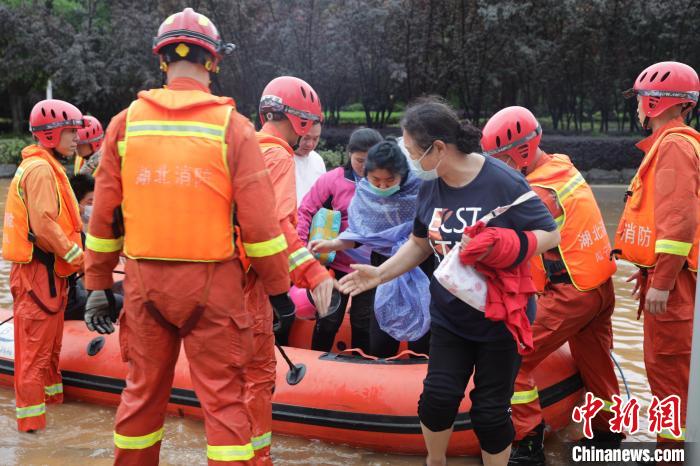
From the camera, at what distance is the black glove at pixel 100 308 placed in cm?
351

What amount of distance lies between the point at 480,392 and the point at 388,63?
808 inches

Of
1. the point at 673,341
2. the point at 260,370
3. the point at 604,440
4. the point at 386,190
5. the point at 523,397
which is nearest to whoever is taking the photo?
the point at 260,370

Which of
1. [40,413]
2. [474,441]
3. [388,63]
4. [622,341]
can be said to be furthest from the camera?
[388,63]

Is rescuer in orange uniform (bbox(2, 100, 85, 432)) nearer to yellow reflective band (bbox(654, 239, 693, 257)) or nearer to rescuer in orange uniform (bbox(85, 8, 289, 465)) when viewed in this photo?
rescuer in orange uniform (bbox(85, 8, 289, 465))

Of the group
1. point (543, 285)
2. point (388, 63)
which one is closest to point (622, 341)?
point (543, 285)

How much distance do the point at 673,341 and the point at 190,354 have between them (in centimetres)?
249

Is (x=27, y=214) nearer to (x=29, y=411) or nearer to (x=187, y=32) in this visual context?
(x=29, y=411)

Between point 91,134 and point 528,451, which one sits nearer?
point 528,451

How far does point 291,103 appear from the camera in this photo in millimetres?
4336

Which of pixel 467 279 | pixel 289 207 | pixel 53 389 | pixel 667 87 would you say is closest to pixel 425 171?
pixel 467 279

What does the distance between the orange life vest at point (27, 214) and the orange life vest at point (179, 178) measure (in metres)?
1.96

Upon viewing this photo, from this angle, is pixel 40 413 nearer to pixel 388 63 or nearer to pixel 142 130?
pixel 142 130

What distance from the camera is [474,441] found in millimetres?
4582

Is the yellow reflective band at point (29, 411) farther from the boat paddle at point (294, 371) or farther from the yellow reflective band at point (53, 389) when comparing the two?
the boat paddle at point (294, 371)
